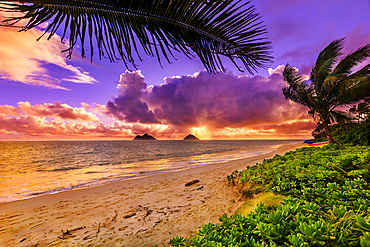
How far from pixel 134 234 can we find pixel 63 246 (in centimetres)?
155

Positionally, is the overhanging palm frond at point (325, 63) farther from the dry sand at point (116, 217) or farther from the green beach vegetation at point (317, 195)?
the dry sand at point (116, 217)

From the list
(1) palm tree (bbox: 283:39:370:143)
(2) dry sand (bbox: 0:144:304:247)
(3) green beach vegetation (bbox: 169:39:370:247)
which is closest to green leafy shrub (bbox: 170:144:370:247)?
(3) green beach vegetation (bbox: 169:39:370:247)

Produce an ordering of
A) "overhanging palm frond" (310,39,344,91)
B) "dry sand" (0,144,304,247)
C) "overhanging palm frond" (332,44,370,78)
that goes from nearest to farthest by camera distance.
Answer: "dry sand" (0,144,304,247)
"overhanging palm frond" (332,44,370,78)
"overhanging palm frond" (310,39,344,91)

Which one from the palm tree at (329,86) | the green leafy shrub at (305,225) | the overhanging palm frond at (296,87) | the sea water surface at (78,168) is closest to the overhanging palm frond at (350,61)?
the palm tree at (329,86)

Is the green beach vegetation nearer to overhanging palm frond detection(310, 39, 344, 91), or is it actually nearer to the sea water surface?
overhanging palm frond detection(310, 39, 344, 91)

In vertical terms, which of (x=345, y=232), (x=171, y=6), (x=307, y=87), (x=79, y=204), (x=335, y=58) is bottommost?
(x=79, y=204)

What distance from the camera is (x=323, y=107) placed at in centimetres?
1149

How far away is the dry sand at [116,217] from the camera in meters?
3.78

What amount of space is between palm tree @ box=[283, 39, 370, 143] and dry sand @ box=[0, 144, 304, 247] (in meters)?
10.0

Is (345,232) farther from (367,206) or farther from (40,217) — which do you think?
(40,217)

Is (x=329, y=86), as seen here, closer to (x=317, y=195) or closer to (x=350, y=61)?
(x=350, y=61)

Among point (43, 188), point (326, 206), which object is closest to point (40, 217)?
point (43, 188)

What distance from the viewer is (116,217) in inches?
191

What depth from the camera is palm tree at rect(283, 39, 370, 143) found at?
9.73 metres
